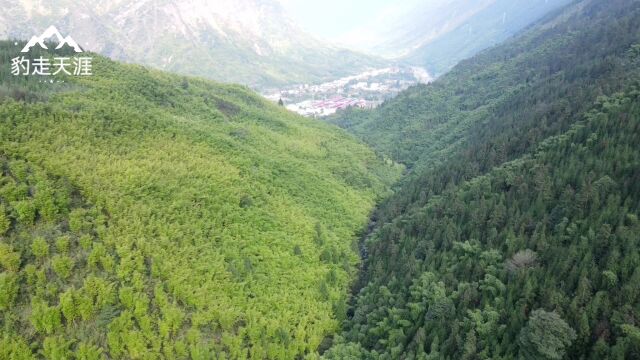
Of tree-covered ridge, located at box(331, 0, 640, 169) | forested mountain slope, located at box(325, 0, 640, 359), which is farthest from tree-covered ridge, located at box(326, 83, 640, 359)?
tree-covered ridge, located at box(331, 0, 640, 169)

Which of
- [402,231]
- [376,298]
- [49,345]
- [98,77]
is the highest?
[98,77]

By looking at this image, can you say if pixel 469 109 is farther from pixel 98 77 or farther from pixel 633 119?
pixel 98 77

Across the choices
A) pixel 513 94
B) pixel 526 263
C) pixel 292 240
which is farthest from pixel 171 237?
pixel 513 94

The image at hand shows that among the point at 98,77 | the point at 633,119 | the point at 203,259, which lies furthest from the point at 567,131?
the point at 98,77
